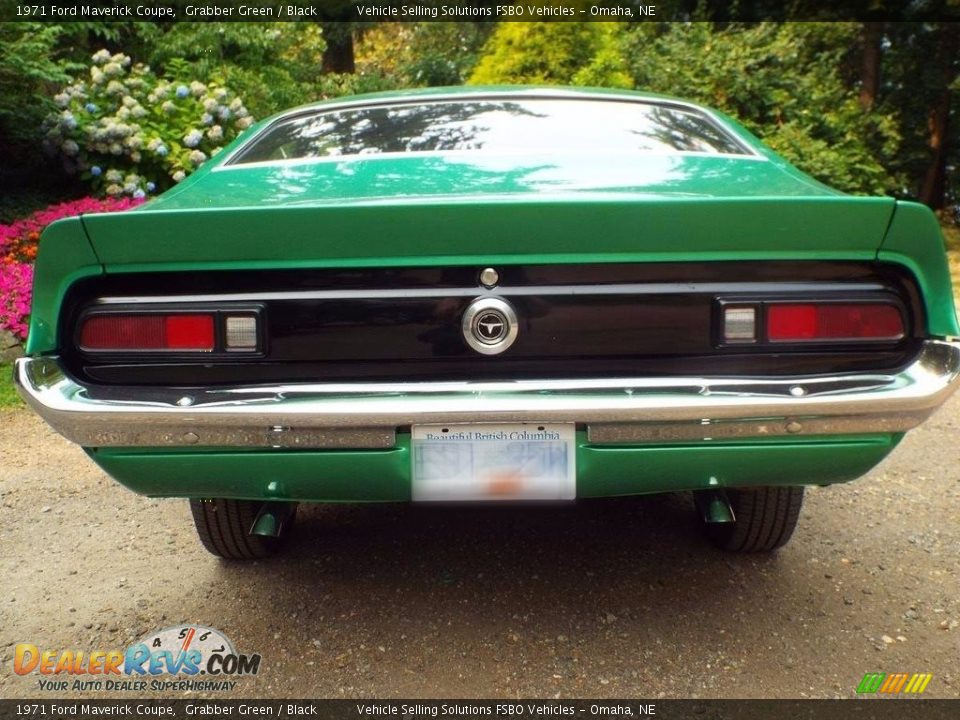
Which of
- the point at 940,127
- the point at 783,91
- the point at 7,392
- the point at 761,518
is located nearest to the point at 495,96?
the point at 761,518

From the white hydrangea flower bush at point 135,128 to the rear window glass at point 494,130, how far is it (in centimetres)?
503

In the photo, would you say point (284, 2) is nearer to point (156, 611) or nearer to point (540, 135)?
point (540, 135)

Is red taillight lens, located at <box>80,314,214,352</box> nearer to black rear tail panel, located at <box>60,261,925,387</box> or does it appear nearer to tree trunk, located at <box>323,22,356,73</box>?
black rear tail panel, located at <box>60,261,925,387</box>

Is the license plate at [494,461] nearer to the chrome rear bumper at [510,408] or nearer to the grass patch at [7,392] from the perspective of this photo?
the chrome rear bumper at [510,408]

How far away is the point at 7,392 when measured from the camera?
4840mm

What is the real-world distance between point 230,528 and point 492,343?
1.13 meters

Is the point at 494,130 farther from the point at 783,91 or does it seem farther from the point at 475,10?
the point at 475,10

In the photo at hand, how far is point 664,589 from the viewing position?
2.43m

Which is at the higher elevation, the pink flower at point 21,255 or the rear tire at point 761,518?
the rear tire at point 761,518

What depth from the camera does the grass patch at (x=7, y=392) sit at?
4.70 metres

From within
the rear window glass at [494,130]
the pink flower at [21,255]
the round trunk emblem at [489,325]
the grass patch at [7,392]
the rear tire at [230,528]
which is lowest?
the grass patch at [7,392]

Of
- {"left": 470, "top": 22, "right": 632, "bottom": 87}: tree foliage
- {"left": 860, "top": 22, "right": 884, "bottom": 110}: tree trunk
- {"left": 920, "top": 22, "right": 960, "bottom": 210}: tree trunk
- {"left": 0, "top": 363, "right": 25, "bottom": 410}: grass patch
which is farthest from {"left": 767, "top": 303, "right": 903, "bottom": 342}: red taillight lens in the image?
{"left": 920, "top": 22, "right": 960, "bottom": 210}: tree trunk

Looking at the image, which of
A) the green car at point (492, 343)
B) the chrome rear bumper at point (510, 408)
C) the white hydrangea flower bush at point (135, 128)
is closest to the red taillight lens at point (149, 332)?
the green car at point (492, 343)

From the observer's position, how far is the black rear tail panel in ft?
6.07
